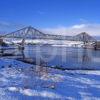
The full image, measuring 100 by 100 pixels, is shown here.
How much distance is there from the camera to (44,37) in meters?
89.2

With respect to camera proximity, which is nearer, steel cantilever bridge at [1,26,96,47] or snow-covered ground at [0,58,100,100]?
snow-covered ground at [0,58,100,100]

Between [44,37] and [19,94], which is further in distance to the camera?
[44,37]

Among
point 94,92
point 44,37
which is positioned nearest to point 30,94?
point 94,92

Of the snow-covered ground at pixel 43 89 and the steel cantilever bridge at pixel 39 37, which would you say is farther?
the steel cantilever bridge at pixel 39 37

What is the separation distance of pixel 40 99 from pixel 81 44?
308 ft

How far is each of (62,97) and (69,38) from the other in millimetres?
84534

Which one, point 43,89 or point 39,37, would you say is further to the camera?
point 39,37

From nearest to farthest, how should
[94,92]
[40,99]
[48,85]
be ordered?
[40,99]
[94,92]
[48,85]

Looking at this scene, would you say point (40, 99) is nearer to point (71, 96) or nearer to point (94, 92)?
point (71, 96)

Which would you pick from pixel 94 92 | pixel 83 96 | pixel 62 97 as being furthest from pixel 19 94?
pixel 94 92

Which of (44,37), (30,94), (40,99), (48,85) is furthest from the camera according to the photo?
(44,37)

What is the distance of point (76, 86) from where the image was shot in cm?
795

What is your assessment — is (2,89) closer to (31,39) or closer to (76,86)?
(76,86)

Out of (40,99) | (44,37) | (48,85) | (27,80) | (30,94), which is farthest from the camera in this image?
(44,37)
